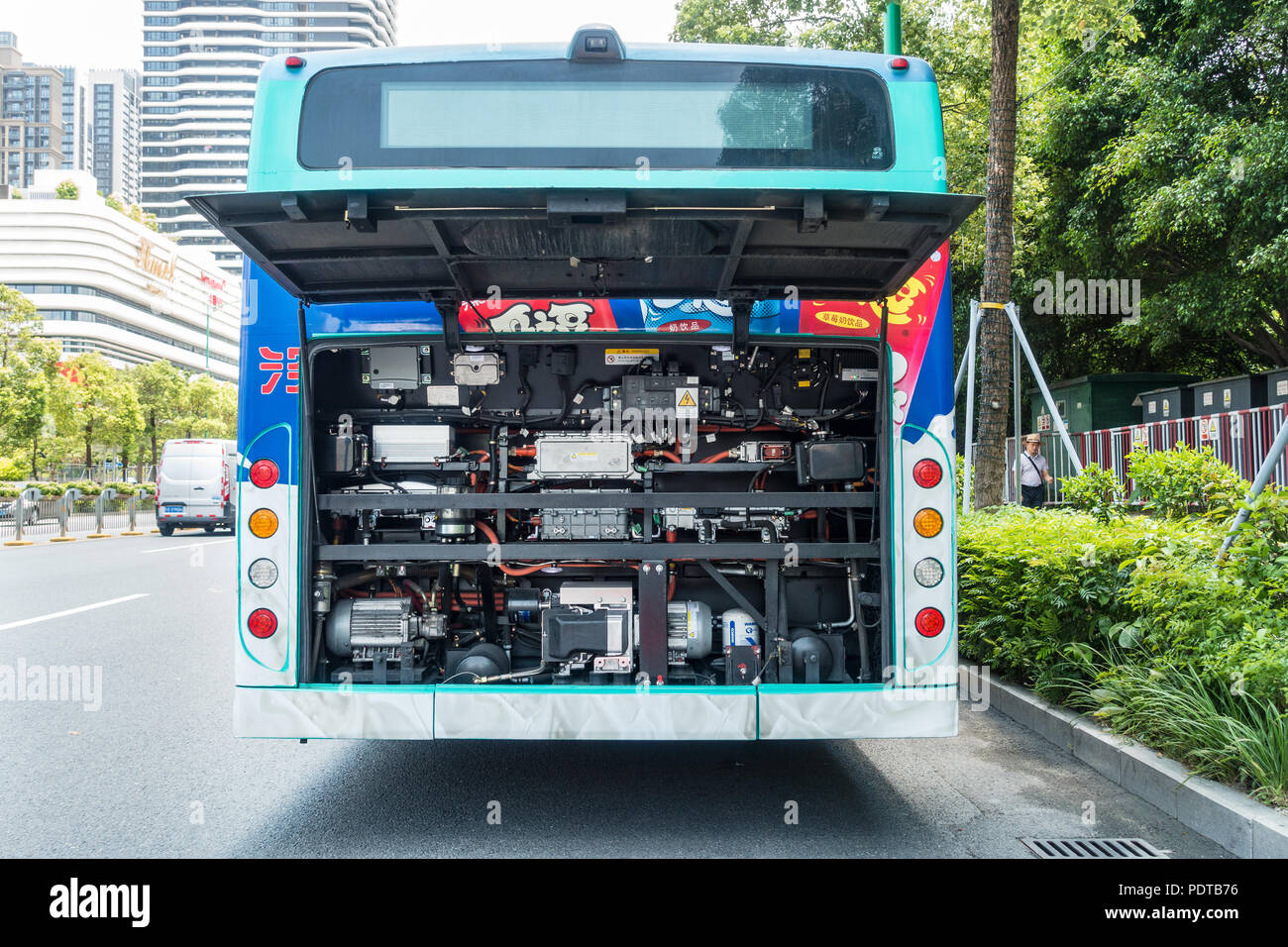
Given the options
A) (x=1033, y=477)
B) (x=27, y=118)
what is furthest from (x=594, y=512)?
(x=27, y=118)

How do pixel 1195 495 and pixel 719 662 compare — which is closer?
pixel 719 662

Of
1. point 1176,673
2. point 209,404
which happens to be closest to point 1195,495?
point 1176,673

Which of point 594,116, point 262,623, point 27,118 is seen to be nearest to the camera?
point 594,116

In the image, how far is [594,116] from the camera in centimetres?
407

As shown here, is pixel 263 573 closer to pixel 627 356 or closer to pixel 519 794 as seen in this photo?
pixel 519 794

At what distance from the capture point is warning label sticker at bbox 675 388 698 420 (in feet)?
16.0

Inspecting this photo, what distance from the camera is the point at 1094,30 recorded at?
500 inches

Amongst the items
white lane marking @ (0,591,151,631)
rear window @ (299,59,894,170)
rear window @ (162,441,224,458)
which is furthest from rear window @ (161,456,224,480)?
rear window @ (299,59,894,170)

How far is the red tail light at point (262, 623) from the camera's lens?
179 inches

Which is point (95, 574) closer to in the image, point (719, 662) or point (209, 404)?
point (719, 662)

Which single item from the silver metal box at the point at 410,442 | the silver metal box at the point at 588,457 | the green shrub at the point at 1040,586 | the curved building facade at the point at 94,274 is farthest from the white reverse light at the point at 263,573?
the curved building facade at the point at 94,274

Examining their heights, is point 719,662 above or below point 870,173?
below

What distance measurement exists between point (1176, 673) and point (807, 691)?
222 cm

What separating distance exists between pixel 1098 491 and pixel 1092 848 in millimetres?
4853
